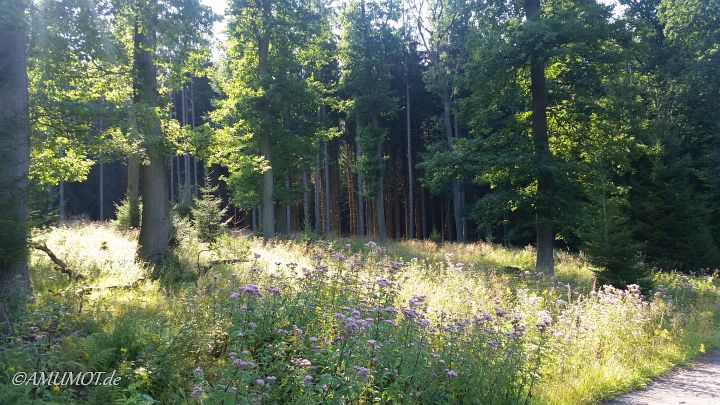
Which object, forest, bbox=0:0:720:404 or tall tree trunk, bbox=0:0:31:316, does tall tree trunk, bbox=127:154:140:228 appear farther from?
tall tree trunk, bbox=0:0:31:316

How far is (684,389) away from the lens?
18.8 feet

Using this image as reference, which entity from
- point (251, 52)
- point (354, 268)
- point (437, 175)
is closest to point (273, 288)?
point (354, 268)

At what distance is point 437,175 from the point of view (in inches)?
611

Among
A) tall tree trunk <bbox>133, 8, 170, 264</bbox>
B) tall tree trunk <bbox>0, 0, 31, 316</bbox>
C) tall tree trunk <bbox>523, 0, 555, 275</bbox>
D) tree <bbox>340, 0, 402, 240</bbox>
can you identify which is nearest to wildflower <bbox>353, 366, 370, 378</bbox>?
tall tree trunk <bbox>0, 0, 31, 316</bbox>

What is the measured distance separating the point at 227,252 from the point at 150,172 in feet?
10.3

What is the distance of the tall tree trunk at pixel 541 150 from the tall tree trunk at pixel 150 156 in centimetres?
1078

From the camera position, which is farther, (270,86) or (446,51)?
(446,51)

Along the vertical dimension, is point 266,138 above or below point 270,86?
below

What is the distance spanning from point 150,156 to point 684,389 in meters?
10.8

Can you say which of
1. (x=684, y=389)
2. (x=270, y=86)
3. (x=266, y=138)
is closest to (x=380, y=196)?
(x=266, y=138)

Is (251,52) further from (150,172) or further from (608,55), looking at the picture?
(608,55)

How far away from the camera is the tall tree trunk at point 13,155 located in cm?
584

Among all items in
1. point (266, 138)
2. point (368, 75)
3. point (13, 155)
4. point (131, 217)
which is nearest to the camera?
point (13, 155)

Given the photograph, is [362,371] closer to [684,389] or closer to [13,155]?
[684,389]
